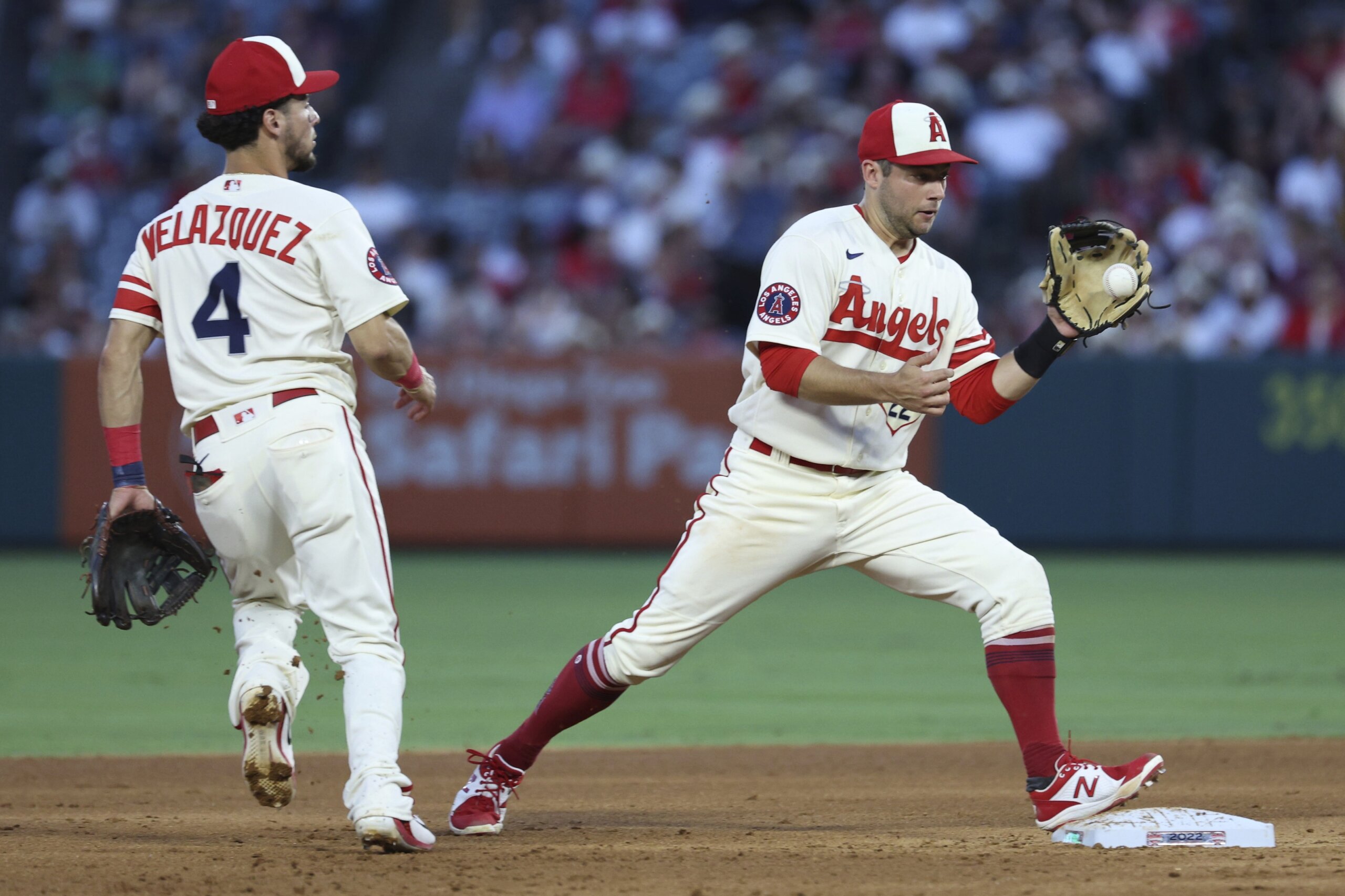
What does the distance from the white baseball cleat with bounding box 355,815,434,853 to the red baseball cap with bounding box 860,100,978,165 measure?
213cm

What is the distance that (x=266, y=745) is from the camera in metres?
4.51

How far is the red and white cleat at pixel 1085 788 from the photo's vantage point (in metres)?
4.43

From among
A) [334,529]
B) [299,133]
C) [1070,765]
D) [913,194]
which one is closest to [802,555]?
[1070,765]

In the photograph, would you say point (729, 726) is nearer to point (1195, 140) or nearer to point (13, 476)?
point (13, 476)

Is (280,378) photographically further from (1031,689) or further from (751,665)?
(751,665)

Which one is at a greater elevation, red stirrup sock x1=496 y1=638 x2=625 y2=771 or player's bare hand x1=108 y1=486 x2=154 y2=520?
player's bare hand x1=108 y1=486 x2=154 y2=520

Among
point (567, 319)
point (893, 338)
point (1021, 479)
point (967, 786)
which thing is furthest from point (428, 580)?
point (893, 338)

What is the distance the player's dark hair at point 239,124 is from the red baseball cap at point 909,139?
5.05ft

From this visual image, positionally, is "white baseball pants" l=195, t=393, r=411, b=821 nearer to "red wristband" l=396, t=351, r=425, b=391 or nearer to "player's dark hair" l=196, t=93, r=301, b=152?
"red wristband" l=396, t=351, r=425, b=391

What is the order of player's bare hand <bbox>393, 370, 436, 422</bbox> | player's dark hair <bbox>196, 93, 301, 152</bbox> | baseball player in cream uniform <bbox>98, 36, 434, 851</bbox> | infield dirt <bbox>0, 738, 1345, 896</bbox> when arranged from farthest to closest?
player's bare hand <bbox>393, 370, 436, 422</bbox> → player's dark hair <bbox>196, 93, 301, 152</bbox> → baseball player in cream uniform <bbox>98, 36, 434, 851</bbox> → infield dirt <bbox>0, 738, 1345, 896</bbox>

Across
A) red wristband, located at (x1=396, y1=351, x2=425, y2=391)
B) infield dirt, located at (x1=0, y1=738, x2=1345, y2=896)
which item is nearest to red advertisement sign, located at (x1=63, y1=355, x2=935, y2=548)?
infield dirt, located at (x1=0, y1=738, x2=1345, y2=896)

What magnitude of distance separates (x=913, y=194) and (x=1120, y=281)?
597 mm

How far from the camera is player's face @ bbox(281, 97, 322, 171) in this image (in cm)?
452

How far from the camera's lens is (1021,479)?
1305 centimetres
